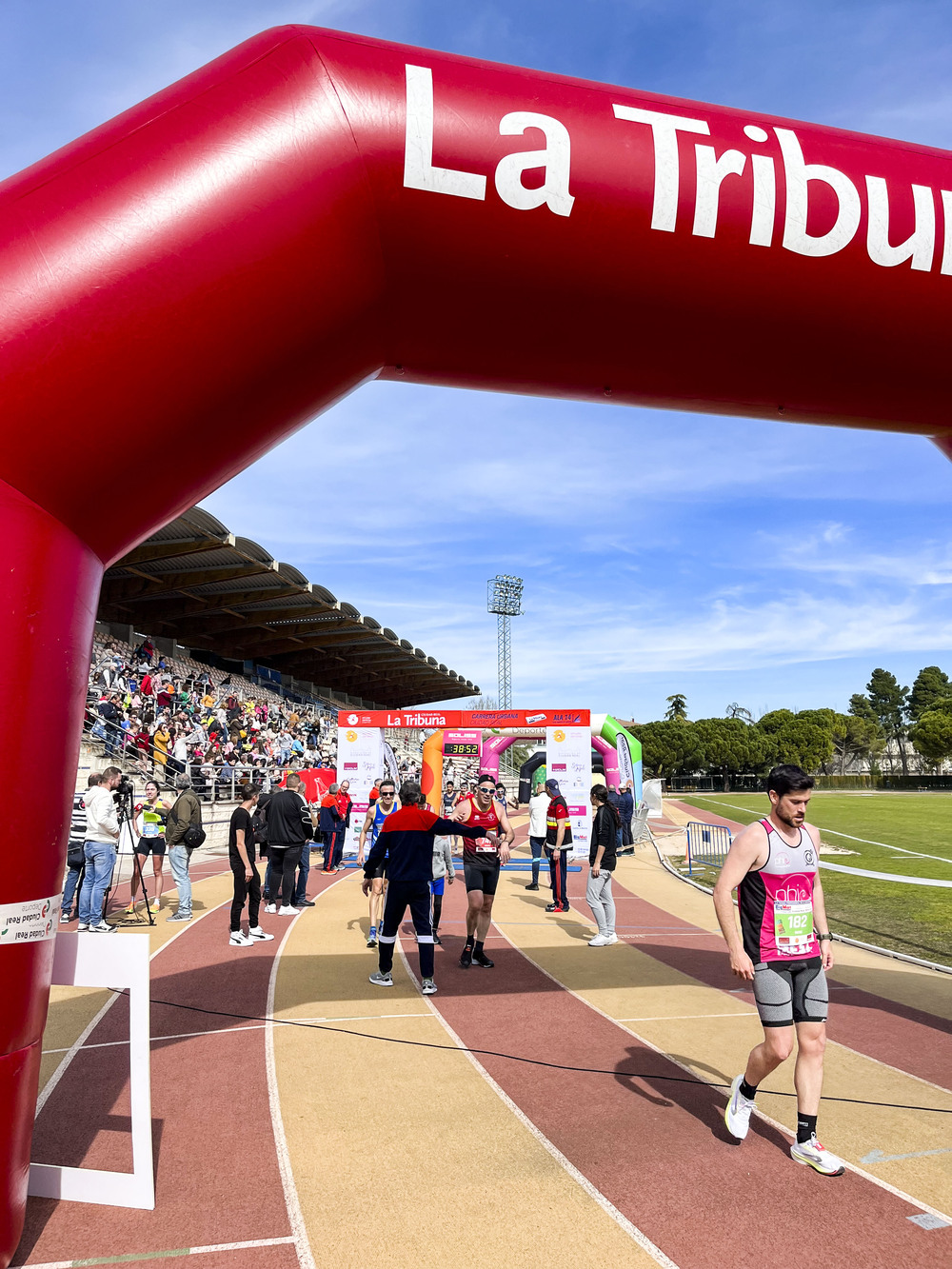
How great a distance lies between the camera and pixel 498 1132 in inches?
167

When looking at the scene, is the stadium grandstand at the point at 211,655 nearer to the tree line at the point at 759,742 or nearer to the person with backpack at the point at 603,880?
the person with backpack at the point at 603,880

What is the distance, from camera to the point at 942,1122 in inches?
172

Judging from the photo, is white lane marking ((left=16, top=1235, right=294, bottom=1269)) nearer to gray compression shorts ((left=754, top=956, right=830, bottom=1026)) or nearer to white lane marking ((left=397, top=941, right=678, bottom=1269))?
white lane marking ((left=397, top=941, right=678, bottom=1269))

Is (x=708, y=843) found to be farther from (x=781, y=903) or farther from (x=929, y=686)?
(x=929, y=686)

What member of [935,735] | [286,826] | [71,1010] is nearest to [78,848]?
[286,826]

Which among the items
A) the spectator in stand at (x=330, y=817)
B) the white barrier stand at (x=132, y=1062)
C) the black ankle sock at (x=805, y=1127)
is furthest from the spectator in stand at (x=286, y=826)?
the black ankle sock at (x=805, y=1127)

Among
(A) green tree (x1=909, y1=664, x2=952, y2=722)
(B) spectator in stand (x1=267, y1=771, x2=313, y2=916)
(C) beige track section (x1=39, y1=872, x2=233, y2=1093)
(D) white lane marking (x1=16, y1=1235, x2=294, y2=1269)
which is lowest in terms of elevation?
(C) beige track section (x1=39, y1=872, x2=233, y2=1093)

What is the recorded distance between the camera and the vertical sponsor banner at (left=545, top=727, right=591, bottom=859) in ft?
61.8

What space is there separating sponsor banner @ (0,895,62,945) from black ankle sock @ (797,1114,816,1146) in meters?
3.50

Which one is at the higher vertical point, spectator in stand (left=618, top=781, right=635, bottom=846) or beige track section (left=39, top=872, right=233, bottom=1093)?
spectator in stand (left=618, top=781, right=635, bottom=846)

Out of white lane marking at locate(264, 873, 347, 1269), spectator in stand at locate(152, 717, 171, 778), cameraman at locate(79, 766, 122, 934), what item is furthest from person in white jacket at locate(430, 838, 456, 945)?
spectator in stand at locate(152, 717, 171, 778)

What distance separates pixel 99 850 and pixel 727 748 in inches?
2976

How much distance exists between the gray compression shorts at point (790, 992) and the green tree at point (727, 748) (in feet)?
254

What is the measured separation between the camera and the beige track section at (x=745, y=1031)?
13.3 feet
